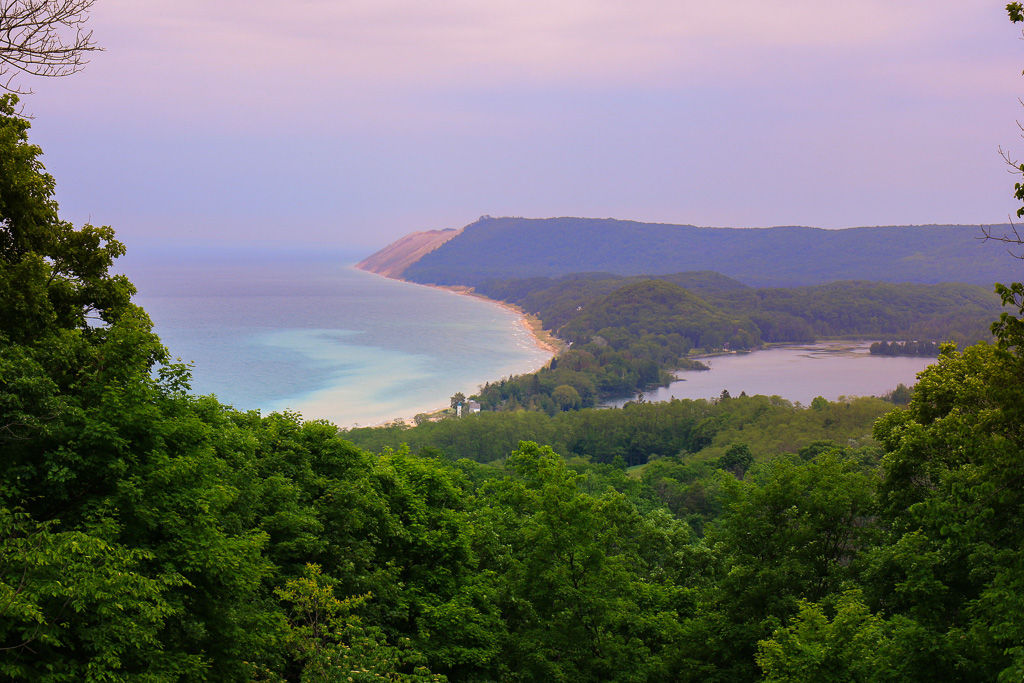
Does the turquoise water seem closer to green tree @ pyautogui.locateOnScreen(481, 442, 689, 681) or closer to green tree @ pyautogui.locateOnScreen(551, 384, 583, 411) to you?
green tree @ pyautogui.locateOnScreen(551, 384, 583, 411)

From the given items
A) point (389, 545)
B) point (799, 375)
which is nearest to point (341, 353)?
point (799, 375)

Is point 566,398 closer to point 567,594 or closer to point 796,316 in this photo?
point 567,594

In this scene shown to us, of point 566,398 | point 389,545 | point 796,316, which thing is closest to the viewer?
point 389,545

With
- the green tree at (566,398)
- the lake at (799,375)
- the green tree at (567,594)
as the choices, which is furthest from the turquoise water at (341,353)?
the green tree at (567,594)

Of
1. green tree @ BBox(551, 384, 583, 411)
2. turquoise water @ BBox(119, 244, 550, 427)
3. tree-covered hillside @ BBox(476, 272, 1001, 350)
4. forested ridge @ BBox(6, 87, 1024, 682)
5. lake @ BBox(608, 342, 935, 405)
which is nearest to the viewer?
forested ridge @ BBox(6, 87, 1024, 682)

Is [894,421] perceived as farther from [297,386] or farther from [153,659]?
[297,386]

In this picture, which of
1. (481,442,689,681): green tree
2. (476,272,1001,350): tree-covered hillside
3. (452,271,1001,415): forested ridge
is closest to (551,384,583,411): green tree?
(452,271,1001,415): forested ridge

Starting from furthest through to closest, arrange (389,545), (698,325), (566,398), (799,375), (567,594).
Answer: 1. (698,325)
2. (799,375)
3. (566,398)
4. (389,545)
5. (567,594)
